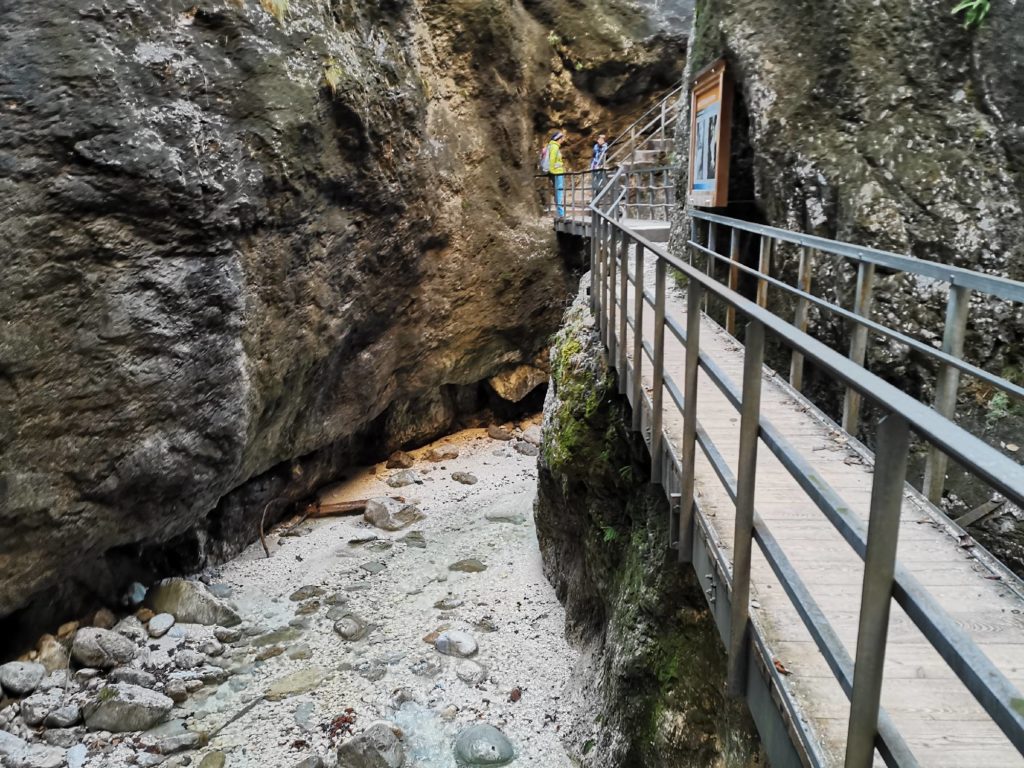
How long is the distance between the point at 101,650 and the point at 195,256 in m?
4.12

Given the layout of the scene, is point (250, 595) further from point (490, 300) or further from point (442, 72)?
point (442, 72)

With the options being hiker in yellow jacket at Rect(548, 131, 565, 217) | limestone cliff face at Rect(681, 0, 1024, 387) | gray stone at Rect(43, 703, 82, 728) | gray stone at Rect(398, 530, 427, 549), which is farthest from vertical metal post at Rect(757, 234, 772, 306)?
hiker in yellow jacket at Rect(548, 131, 565, 217)

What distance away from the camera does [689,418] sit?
3.22 meters

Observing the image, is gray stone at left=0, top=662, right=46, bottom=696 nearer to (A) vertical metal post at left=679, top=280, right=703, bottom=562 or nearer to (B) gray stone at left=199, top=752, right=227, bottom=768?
(B) gray stone at left=199, top=752, right=227, bottom=768

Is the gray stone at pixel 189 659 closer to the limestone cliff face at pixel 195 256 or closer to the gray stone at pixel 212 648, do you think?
the gray stone at pixel 212 648

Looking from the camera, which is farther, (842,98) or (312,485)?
(312,485)

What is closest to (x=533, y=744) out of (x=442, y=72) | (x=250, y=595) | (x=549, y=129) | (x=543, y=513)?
(x=543, y=513)

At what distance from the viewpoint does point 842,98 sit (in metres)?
5.83

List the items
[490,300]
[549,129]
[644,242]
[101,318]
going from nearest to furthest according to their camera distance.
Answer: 1. [644,242]
2. [101,318]
3. [490,300]
4. [549,129]

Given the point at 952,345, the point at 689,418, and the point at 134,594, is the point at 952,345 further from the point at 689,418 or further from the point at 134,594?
the point at 134,594

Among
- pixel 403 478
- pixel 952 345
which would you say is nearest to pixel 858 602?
pixel 952 345

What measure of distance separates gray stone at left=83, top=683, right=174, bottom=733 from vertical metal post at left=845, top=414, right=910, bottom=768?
6912 millimetres

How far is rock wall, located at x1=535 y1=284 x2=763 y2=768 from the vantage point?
3736 millimetres

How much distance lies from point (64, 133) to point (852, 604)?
7.09 metres
